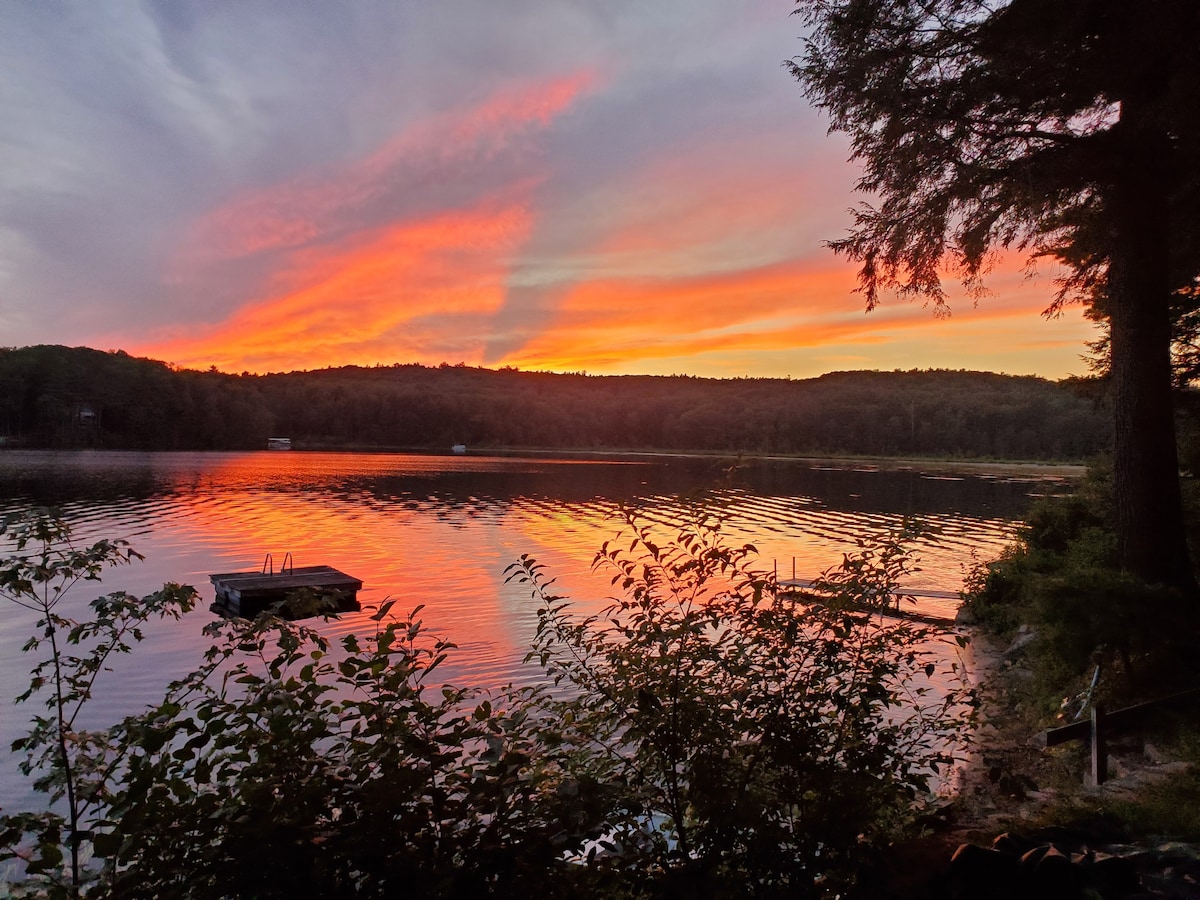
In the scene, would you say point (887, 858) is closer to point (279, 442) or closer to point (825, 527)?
point (825, 527)

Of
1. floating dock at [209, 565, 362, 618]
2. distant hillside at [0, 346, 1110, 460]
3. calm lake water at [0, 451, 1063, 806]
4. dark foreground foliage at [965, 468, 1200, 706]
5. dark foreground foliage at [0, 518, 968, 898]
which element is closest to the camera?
dark foreground foliage at [0, 518, 968, 898]

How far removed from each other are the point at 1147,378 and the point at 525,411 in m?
157

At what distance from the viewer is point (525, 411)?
16362 cm

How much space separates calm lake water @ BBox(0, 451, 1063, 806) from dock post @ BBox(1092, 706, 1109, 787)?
3.45 metres

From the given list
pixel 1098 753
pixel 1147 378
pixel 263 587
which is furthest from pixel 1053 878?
pixel 263 587

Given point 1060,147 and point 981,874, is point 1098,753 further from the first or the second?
point 1060,147

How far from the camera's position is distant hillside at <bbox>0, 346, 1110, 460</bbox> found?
111750 mm

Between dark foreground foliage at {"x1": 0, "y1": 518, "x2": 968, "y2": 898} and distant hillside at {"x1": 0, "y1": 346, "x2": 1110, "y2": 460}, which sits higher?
distant hillside at {"x1": 0, "y1": 346, "x2": 1110, "y2": 460}

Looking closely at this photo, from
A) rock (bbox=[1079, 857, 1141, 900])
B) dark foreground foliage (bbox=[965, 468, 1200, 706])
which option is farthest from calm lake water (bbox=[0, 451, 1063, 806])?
dark foreground foliage (bbox=[965, 468, 1200, 706])

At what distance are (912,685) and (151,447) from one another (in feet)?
407

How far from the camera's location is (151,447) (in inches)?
4427

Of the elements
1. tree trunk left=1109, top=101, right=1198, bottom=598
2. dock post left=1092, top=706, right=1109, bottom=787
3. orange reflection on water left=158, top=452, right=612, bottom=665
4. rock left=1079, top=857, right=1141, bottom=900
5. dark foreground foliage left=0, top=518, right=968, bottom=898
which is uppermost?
tree trunk left=1109, top=101, right=1198, bottom=598

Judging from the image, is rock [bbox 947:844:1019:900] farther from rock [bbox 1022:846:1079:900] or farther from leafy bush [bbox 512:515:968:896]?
leafy bush [bbox 512:515:968:896]

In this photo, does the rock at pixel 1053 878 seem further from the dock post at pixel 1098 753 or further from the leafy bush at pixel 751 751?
the dock post at pixel 1098 753
